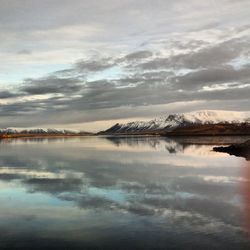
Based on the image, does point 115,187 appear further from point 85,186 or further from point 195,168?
point 195,168

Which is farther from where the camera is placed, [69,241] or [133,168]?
[133,168]

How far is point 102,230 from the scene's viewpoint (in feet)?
56.7

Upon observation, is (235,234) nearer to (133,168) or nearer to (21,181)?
(21,181)

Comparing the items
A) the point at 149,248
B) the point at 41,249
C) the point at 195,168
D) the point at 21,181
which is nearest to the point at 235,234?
the point at 149,248

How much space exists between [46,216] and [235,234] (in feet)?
29.2

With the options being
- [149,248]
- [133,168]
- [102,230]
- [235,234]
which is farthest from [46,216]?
[133,168]

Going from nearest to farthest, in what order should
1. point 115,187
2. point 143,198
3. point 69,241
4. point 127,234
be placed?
point 69,241
point 127,234
point 143,198
point 115,187

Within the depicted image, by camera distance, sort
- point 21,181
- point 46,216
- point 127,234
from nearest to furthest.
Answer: point 127,234
point 46,216
point 21,181

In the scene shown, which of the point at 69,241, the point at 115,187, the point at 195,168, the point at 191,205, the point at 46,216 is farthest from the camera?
the point at 195,168

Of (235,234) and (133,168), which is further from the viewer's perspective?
(133,168)

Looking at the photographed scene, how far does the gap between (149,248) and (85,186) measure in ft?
50.5

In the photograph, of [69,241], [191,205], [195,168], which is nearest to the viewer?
[69,241]

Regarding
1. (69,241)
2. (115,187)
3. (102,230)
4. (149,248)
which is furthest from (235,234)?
(115,187)

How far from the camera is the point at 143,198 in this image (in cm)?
2467
